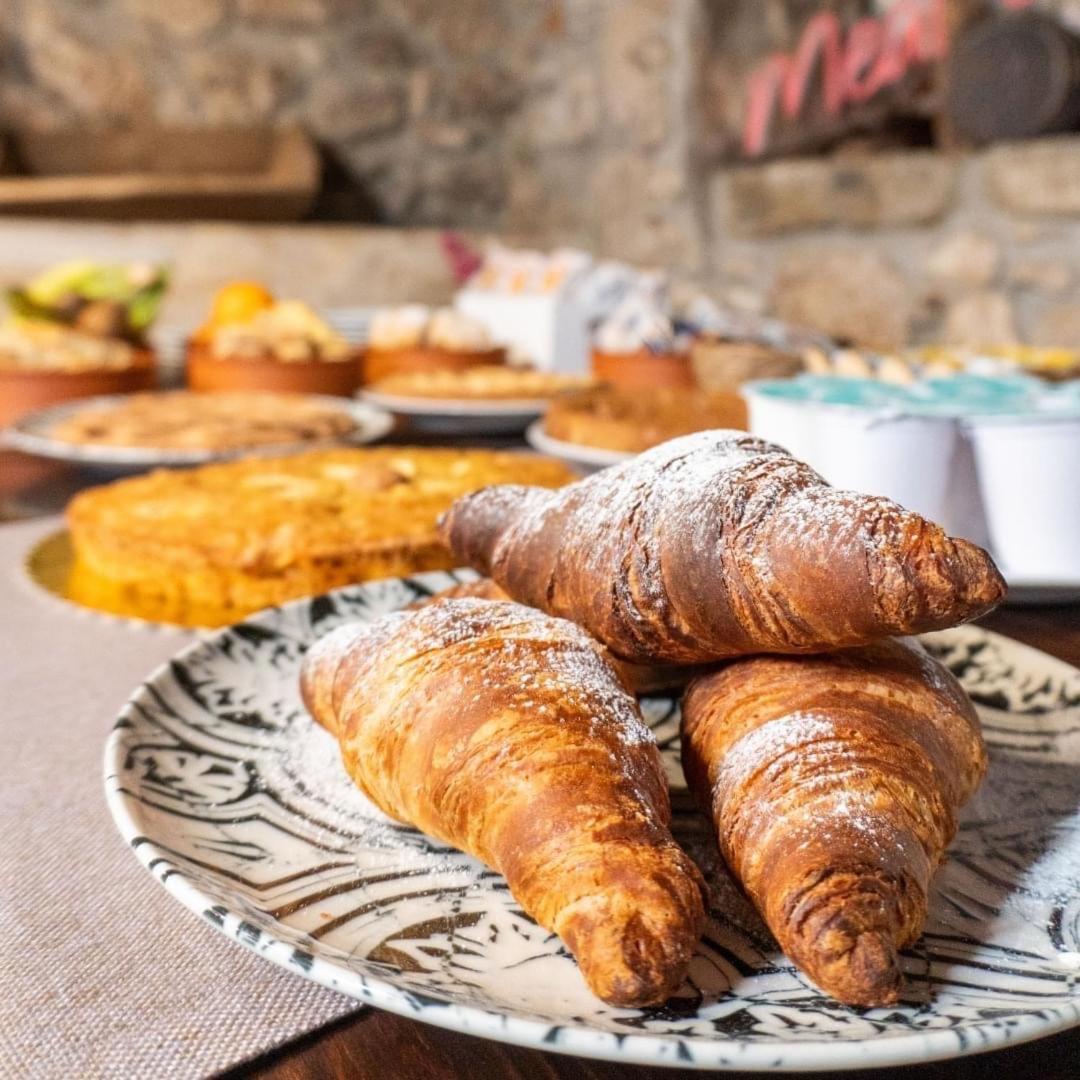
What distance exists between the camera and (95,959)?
469 mm

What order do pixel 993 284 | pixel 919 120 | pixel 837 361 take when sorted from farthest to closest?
pixel 919 120, pixel 993 284, pixel 837 361

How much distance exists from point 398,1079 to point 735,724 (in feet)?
0.66

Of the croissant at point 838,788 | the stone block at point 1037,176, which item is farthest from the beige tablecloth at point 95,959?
the stone block at point 1037,176

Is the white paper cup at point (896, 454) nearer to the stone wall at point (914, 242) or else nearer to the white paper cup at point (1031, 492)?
the white paper cup at point (1031, 492)

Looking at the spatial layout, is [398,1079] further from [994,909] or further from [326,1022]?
[994,909]

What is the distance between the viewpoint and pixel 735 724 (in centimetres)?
47

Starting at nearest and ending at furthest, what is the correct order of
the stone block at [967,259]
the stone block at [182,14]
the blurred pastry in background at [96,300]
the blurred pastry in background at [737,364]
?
the blurred pastry in background at [737,364] < the blurred pastry in background at [96,300] < the stone block at [967,259] < the stone block at [182,14]

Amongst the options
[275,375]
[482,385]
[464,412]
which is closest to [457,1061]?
[464,412]

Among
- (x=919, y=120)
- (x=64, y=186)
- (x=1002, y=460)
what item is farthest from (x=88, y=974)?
(x=64, y=186)

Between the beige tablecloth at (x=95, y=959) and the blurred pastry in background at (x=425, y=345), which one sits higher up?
the blurred pastry in background at (x=425, y=345)

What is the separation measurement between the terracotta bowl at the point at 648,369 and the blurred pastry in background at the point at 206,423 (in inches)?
20.4

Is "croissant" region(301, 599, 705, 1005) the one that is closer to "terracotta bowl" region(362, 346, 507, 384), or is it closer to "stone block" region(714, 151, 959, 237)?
"terracotta bowl" region(362, 346, 507, 384)

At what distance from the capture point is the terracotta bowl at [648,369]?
1.81 m

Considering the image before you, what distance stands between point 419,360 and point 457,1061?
1.71 metres
